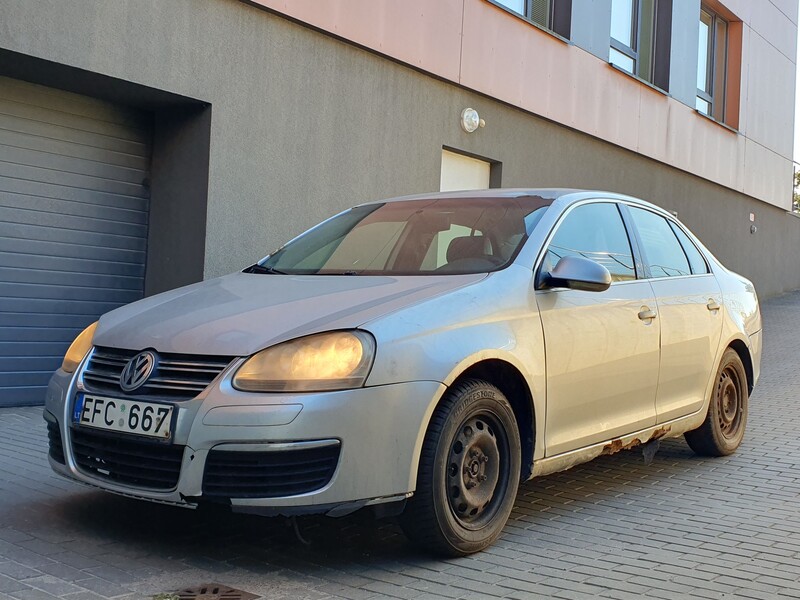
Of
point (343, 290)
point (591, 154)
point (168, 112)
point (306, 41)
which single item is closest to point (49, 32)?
point (168, 112)

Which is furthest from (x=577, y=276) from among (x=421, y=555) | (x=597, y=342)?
(x=421, y=555)

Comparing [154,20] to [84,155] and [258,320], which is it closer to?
[84,155]

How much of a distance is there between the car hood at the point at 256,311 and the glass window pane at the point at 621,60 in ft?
38.1

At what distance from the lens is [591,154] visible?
14.2 meters

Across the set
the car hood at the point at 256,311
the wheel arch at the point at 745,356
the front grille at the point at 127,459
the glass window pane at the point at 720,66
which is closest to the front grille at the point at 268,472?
the front grille at the point at 127,459

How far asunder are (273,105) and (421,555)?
5694 millimetres

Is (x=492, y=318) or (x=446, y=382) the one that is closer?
(x=446, y=382)

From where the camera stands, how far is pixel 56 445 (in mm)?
4066

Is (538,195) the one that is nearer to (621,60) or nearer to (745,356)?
(745,356)

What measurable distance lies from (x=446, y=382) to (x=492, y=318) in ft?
1.55

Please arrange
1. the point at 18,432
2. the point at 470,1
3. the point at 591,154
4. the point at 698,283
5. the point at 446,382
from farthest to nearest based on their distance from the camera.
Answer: the point at 591,154, the point at 470,1, the point at 18,432, the point at 698,283, the point at 446,382

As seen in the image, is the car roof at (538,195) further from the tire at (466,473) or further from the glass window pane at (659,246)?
the tire at (466,473)

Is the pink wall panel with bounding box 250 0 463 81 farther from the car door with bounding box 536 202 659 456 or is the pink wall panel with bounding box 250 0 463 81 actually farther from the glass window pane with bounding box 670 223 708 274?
the car door with bounding box 536 202 659 456

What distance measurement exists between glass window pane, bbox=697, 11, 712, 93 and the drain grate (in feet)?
56.5
